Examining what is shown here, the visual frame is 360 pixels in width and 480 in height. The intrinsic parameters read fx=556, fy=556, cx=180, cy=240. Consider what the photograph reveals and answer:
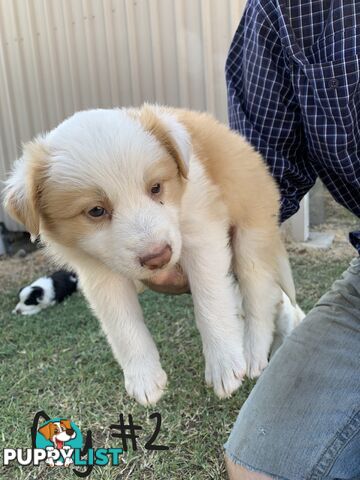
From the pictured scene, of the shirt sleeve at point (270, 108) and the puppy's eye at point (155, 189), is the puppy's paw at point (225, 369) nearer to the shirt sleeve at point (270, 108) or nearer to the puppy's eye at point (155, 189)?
the puppy's eye at point (155, 189)

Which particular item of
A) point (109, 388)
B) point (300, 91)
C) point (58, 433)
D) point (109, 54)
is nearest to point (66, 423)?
point (58, 433)

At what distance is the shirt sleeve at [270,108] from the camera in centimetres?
212

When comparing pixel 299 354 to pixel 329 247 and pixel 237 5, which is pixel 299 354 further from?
pixel 237 5

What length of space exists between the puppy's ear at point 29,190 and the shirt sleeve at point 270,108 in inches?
37.6

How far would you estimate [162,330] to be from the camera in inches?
139

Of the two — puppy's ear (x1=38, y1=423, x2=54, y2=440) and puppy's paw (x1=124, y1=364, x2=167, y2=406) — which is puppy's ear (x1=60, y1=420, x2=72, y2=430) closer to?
puppy's ear (x1=38, y1=423, x2=54, y2=440)

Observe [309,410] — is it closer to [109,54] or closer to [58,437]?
[58,437]

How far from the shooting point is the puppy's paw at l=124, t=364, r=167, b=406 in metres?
1.67

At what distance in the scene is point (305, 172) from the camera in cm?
228

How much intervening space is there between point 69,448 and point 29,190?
1520 mm

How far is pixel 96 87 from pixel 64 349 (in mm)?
2352

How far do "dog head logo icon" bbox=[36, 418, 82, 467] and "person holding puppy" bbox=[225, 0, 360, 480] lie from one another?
93 centimetres

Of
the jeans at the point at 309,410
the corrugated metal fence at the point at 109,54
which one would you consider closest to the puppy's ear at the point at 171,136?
the jeans at the point at 309,410

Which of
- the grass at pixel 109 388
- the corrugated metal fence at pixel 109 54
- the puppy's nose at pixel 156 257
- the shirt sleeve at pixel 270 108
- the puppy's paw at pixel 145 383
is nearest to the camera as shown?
the puppy's nose at pixel 156 257
